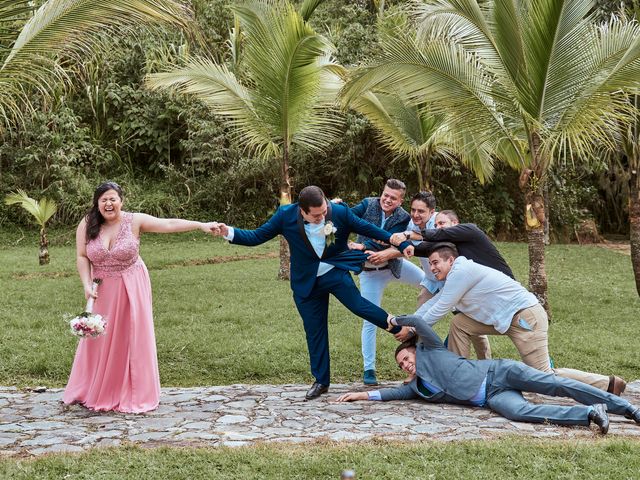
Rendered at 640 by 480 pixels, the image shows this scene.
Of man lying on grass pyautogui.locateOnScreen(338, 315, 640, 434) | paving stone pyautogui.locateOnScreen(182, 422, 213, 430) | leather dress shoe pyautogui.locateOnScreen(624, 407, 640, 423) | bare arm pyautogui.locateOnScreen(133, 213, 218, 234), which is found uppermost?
bare arm pyautogui.locateOnScreen(133, 213, 218, 234)

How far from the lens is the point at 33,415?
6.33 metres

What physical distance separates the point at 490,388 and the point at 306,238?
77.7 inches

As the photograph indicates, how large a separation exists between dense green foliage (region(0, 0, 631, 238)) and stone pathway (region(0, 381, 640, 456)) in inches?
566

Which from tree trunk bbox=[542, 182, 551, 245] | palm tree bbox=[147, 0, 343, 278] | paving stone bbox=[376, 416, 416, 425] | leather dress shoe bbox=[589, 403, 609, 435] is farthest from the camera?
tree trunk bbox=[542, 182, 551, 245]

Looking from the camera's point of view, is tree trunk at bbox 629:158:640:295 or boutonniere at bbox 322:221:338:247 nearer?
boutonniere at bbox 322:221:338:247

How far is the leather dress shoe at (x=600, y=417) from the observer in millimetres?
5406

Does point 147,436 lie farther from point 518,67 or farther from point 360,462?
point 518,67

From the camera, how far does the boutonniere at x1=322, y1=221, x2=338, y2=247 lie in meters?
6.50

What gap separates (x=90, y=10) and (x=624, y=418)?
5.60m

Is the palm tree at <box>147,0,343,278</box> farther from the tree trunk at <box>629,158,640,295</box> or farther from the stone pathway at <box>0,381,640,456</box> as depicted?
the stone pathway at <box>0,381,640,456</box>

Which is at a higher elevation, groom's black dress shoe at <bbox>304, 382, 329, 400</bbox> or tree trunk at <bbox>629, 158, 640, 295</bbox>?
tree trunk at <bbox>629, 158, 640, 295</bbox>

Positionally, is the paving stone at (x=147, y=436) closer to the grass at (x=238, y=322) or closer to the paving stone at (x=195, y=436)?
the paving stone at (x=195, y=436)

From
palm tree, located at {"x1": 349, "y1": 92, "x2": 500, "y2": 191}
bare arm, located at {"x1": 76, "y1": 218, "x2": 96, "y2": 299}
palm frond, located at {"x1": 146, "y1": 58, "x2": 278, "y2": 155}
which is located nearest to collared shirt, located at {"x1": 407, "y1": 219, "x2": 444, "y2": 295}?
bare arm, located at {"x1": 76, "y1": 218, "x2": 96, "y2": 299}

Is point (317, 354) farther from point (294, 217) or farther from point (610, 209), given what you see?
point (610, 209)
